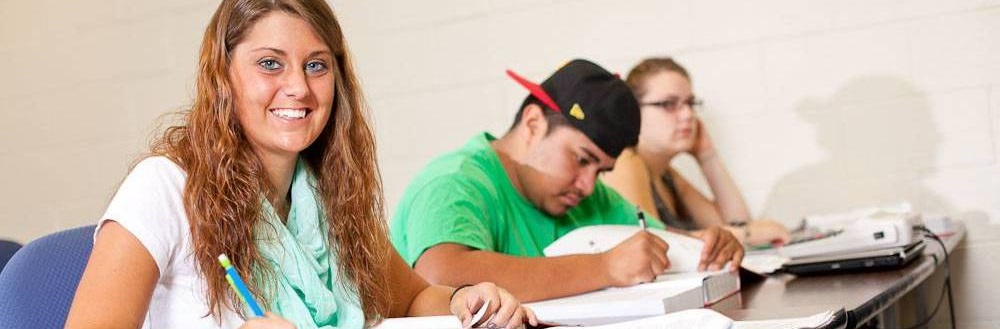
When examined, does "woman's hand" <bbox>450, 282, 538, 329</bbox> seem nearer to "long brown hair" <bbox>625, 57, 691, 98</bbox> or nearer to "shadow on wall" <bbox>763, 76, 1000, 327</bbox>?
"long brown hair" <bbox>625, 57, 691, 98</bbox>

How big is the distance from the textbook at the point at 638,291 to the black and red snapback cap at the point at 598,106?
200 mm

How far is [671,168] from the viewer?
3.75m

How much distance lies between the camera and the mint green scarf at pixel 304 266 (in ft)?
4.28

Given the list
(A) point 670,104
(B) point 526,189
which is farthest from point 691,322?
(A) point 670,104

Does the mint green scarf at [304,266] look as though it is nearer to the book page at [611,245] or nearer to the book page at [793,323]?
the book page at [793,323]

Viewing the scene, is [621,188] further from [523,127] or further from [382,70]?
[382,70]

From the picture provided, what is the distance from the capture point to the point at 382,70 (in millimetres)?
4219

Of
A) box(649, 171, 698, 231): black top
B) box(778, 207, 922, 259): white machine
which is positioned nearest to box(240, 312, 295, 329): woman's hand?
box(778, 207, 922, 259): white machine

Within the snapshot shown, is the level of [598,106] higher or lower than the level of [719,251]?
higher

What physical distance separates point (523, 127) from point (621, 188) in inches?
31.1

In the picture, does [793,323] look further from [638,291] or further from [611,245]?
[611,245]

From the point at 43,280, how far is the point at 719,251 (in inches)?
46.4

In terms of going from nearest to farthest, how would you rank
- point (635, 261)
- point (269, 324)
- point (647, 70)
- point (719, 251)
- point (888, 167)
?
point (269, 324), point (635, 261), point (719, 251), point (647, 70), point (888, 167)

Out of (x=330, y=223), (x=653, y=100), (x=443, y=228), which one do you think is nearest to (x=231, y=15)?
(x=330, y=223)
